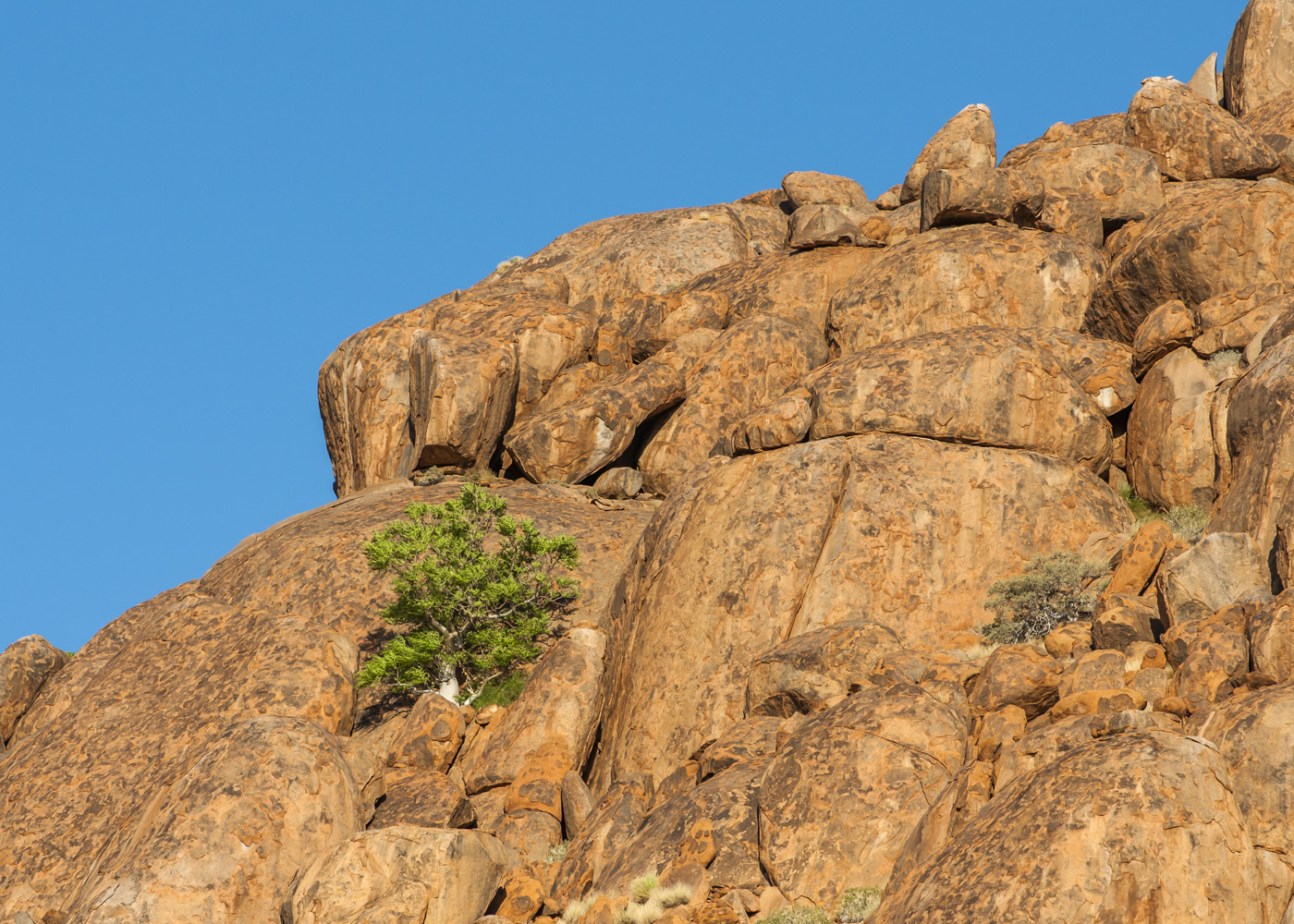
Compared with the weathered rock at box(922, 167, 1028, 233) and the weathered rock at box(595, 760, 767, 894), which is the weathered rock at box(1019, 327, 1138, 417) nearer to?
the weathered rock at box(922, 167, 1028, 233)

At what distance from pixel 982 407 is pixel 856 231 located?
54.8 ft

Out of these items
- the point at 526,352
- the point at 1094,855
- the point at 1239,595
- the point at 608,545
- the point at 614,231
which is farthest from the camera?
the point at 614,231

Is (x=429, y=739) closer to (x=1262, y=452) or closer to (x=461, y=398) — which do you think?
(x=461, y=398)

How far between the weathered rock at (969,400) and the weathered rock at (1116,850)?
1840cm

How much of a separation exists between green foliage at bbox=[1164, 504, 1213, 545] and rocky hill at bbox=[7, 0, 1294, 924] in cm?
19

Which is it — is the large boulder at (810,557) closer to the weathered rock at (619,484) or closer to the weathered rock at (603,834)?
the weathered rock at (603,834)

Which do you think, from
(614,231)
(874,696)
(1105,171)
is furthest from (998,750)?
(614,231)

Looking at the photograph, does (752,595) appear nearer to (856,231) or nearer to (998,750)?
(998,750)

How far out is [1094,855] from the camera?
55.9 feet

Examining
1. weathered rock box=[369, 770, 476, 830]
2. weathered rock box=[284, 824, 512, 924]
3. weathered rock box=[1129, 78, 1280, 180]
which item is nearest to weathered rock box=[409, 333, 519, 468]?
weathered rock box=[369, 770, 476, 830]

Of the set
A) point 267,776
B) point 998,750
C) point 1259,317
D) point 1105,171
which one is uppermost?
point 1105,171

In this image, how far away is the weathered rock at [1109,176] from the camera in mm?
48875

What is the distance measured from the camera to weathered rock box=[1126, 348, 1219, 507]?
1421 inches

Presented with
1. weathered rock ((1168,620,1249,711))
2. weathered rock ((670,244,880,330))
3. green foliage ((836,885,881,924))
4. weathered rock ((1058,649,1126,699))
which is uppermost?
weathered rock ((670,244,880,330))
